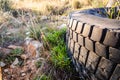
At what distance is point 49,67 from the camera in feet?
7.80

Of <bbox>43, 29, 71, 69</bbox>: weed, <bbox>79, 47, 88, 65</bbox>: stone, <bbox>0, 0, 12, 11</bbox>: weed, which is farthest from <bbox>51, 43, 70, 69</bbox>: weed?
<bbox>0, 0, 12, 11</bbox>: weed

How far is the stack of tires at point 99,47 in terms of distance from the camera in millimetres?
1310

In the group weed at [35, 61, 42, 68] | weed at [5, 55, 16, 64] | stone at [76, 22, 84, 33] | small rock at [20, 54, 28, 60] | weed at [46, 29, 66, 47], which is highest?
stone at [76, 22, 84, 33]

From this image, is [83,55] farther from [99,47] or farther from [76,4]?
[76,4]

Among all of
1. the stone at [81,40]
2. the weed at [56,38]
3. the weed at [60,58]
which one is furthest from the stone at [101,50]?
the weed at [56,38]

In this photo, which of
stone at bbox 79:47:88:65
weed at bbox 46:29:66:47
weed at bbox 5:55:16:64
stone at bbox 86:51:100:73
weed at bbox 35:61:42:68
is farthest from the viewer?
weed at bbox 5:55:16:64

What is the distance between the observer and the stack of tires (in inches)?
51.6

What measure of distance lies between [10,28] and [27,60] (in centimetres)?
173

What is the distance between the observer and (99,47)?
4.74 feet

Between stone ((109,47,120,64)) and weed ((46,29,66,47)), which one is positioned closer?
stone ((109,47,120,64))

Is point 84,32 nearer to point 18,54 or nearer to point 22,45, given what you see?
point 18,54

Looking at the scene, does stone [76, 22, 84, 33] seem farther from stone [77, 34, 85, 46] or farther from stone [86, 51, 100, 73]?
stone [86, 51, 100, 73]

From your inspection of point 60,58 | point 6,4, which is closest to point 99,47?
point 60,58

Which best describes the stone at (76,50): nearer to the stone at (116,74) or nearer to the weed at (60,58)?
the weed at (60,58)
